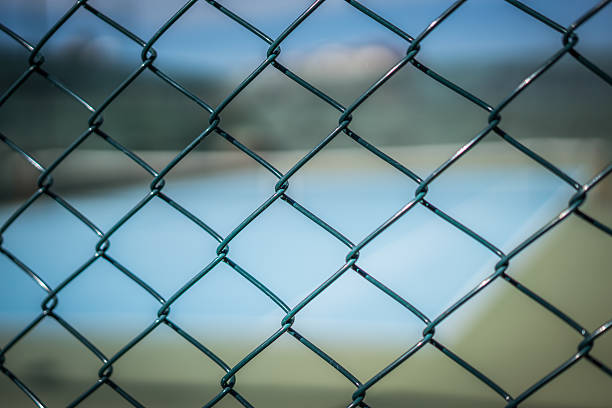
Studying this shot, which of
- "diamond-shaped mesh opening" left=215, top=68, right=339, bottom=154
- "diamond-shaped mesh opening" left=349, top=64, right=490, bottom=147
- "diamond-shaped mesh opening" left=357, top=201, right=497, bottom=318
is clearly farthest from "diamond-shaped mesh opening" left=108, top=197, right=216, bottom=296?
"diamond-shaped mesh opening" left=349, top=64, right=490, bottom=147

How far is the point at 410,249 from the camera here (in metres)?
2.97

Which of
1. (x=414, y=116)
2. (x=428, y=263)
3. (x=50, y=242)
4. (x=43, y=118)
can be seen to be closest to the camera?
(x=428, y=263)

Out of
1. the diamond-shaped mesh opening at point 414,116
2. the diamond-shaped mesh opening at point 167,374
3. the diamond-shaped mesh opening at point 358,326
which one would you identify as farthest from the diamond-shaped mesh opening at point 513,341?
the diamond-shaped mesh opening at point 414,116

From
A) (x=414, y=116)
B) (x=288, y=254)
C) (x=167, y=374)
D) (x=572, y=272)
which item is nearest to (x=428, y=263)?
(x=572, y=272)

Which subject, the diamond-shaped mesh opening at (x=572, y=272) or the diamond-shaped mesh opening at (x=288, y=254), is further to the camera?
the diamond-shaped mesh opening at (x=288, y=254)

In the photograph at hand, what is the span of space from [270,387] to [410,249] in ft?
5.16

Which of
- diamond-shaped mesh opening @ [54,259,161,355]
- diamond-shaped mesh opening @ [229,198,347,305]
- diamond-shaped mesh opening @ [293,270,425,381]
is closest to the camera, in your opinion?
diamond-shaped mesh opening @ [293,270,425,381]

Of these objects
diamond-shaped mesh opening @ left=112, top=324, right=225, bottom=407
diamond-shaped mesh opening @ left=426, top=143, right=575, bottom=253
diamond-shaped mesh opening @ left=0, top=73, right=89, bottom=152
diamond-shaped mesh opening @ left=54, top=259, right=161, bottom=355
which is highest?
diamond-shaped mesh opening @ left=0, top=73, right=89, bottom=152

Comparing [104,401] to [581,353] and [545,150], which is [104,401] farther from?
[545,150]

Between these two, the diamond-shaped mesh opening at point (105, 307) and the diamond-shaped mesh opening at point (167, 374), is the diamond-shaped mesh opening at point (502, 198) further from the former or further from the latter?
the diamond-shaped mesh opening at point (105, 307)

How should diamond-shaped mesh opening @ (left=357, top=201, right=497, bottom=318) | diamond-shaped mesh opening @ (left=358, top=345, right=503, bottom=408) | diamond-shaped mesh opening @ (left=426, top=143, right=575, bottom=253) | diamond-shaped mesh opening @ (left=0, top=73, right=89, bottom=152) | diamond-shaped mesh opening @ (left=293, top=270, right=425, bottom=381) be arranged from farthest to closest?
1. diamond-shaped mesh opening @ (left=0, top=73, right=89, bottom=152)
2. diamond-shaped mesh opening @ (left=426, top=143, right=575, bottom=253)
3. diamond-shaped mesh opening @ (left=357, top=201, right=497, bottom=318)
4. diamond-shaped mesh opening @ (left=293, top=270, right=425, bottom=381)
5. diamond-shaped mesh opening @ (left=358, top=345, right=503, bottom=408)

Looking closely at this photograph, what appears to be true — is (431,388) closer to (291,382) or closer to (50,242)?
(291,382)

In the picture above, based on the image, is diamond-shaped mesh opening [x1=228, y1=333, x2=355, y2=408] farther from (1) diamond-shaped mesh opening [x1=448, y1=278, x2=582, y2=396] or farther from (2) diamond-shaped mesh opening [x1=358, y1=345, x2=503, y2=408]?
(1) diamond-shaped mesh opening [x1=448, y1=278, x2=582, y2=396]

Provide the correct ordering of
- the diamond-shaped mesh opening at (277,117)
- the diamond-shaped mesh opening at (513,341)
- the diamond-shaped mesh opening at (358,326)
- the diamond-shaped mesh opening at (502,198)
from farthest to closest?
the diamond-shaped mesh opening at (277,117), the diamond-shaped mesh opening at (502,198), the diamond-shaped mesh opening at (358,326), the diamond-shaped mesh opening at (513,341)
